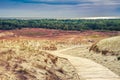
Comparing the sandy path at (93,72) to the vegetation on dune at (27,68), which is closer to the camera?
the vegetation on dune at (27,68)

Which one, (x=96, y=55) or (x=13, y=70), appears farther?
(x=96, y=55)

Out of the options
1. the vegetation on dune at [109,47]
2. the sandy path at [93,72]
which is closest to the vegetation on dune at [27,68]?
the sandy path at [93,72]

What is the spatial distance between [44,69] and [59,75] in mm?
877

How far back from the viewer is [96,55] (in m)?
33.2

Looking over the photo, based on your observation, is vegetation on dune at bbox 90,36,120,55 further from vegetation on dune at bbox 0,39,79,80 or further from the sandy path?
vegetation on dune at bbox 0,39,79,80

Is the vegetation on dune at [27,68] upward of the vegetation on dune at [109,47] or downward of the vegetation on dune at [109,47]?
upward

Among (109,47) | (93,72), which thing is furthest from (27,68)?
(109,47)

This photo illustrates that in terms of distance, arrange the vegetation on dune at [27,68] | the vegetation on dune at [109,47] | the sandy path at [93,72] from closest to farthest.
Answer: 1. the vegetation on dune at [27,68]
2. the sandy path at [93,72]
3. the vegetation on dune at [109,47]

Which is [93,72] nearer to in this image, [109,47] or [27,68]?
[27,68]

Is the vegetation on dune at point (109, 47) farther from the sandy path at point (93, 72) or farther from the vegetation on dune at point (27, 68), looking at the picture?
the vegetation on dune at point (27, 68)

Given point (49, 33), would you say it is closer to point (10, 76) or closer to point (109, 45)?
point (109, 45)

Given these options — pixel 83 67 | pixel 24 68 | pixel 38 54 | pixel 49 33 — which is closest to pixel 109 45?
pixel 83 67

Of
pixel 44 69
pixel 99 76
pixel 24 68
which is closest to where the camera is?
pixel 24 68

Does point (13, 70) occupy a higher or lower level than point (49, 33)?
higher
